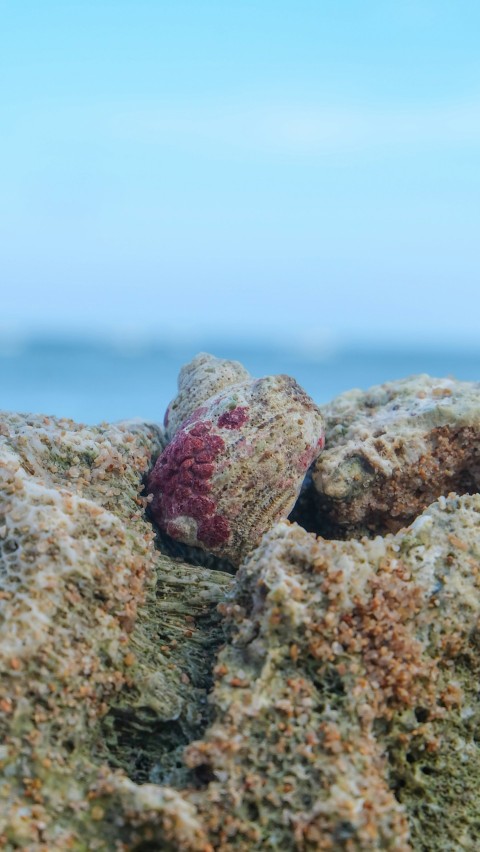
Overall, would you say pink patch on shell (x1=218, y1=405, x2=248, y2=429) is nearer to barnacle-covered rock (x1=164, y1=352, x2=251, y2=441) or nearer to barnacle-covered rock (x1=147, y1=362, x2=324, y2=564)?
barnacle-covered rock (x1=147, y1=362, x2=324, y2=564)

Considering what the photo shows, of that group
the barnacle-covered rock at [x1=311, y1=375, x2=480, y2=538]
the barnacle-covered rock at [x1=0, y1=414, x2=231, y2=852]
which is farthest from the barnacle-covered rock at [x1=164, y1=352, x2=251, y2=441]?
the barnacle-covered rock at [x1=0, y1=414, x2=231, y2=852]

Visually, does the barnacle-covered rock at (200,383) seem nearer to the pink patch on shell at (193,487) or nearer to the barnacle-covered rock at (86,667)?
the pink patch on shell at (193,487)

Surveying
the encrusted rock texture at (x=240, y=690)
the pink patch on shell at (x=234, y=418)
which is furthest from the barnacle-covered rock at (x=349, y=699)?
the pink patch on shell at (x=234, y=418)

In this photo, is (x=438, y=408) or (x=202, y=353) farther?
(x=202, y=353)

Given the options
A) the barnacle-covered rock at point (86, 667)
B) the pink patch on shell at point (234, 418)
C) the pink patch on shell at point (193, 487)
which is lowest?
the barnacle-covered rock at point (86, 667)

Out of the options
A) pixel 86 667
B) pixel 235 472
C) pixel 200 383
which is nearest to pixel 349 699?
pixel 86 667

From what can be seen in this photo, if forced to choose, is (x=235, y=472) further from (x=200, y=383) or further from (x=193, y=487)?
(x=200, y=383)

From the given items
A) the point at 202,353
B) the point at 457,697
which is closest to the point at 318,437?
the point at 202,353

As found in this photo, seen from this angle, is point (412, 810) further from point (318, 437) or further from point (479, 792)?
point (318, 437)
